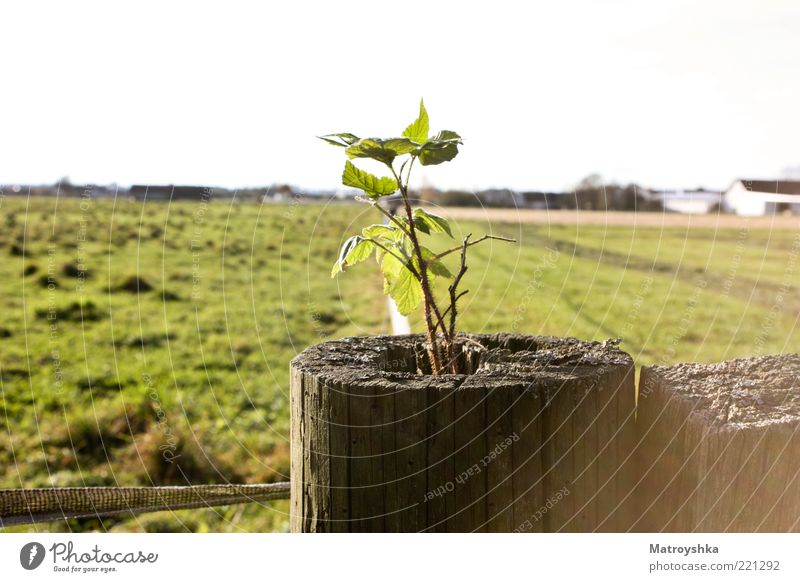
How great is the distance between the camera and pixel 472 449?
4.37ft

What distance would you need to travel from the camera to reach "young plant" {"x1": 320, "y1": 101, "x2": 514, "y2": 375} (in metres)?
1.46

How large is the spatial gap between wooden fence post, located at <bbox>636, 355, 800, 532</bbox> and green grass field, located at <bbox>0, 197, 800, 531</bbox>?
1.64 feet

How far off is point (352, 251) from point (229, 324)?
535cm

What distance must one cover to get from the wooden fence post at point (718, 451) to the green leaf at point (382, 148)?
72 cm

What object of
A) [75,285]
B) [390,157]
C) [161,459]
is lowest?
[161,459]

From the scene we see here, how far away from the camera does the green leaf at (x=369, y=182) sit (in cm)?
154

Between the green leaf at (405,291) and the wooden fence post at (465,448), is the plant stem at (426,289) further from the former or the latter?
the wooden fence post at (465,448)

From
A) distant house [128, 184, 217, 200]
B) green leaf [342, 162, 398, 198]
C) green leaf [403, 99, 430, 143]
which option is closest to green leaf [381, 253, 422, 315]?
green leaf [342, 162, 398, 198]

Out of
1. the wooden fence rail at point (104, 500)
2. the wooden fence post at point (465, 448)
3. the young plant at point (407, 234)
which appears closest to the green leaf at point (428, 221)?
the young plant at point (407, 234)

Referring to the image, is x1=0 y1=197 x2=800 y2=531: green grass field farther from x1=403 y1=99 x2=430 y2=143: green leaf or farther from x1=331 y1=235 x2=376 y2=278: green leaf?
x1=403 y1=99 x2=430 y2=143: green leaf

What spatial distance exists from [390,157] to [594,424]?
639 mm

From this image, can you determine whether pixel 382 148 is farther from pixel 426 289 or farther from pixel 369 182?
pixel 426 289
